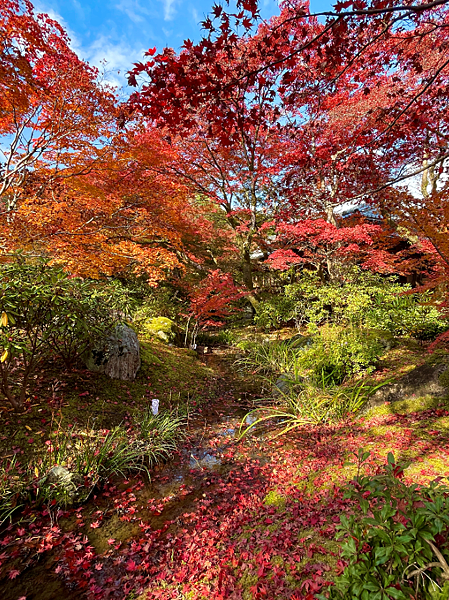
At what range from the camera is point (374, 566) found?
1363 millimetres

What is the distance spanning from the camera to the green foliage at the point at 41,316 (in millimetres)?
3371

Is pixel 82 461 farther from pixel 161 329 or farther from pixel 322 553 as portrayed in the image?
pixel 161 329

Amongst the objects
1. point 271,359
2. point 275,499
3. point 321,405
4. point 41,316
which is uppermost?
point 41,316

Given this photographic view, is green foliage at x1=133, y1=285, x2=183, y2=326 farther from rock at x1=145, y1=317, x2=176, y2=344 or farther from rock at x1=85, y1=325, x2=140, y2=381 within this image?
rock at x1=85, y1=325, x2=140, y2=381

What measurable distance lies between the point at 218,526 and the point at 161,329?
6.39 m

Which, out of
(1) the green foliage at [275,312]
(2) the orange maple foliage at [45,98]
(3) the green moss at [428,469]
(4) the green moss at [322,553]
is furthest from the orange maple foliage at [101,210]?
(3) the green moss at [428,469]

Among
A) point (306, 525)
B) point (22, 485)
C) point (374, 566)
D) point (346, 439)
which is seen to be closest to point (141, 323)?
point (22, 485)

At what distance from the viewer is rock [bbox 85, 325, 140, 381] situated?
5355 mm

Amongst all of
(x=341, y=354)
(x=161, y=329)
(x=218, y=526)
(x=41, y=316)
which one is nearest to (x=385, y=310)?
(x=341, y=354)

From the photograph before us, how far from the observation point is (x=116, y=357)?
5.51 meters

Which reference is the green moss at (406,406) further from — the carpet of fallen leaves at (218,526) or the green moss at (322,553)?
the green moss at (322,553)

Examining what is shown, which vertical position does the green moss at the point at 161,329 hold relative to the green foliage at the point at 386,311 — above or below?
below

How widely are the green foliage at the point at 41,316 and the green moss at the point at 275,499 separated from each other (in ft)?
10.6

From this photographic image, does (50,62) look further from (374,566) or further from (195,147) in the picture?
(374,566)
